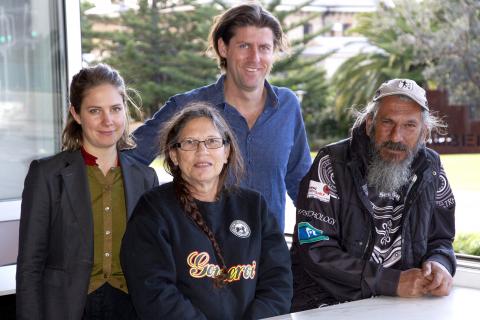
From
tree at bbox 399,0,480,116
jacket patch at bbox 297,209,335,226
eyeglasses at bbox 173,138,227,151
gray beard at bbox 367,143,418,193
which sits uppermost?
tree at bbox 399,0,480,116

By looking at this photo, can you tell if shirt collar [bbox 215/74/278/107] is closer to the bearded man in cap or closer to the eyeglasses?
the bearded man in cap

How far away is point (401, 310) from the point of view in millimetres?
1973

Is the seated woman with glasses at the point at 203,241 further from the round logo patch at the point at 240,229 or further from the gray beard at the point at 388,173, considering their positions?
the gray beard at the point at 388,173

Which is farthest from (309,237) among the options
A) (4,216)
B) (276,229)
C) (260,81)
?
(4,216)

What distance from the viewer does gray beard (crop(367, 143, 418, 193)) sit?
228 centimetres

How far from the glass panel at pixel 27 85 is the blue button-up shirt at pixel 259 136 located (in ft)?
5.40

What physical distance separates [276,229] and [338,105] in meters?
12.8

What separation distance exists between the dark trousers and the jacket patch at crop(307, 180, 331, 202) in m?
0.65

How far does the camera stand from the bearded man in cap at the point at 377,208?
88.7 inches

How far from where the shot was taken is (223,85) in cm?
266

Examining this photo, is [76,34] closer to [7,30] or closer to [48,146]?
[7,30]

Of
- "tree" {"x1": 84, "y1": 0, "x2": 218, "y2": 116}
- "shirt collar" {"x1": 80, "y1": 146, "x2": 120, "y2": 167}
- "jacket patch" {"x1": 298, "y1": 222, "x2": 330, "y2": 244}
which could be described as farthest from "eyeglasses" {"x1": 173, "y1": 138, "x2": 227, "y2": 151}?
"tree" {"x1": 84, "y1": 0, "x2": 218, "y2": 116}

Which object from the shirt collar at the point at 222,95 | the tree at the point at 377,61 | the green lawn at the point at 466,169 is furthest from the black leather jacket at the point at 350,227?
the tree at the point at 377,61

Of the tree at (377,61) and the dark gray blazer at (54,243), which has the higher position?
the tree at (377,61)
